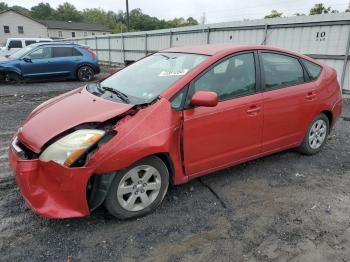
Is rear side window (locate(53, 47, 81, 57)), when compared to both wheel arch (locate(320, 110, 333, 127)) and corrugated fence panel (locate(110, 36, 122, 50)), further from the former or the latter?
wheel arch (locate(320, 110, 333, 127))

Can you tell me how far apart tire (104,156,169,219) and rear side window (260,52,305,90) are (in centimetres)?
178

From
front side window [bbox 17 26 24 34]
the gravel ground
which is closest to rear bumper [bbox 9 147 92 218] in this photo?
the gravel ground

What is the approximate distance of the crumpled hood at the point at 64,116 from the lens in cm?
301

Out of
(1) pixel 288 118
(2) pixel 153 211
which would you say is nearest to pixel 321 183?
(1) pixel 288 118

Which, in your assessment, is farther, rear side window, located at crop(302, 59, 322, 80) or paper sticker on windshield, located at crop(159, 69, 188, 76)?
rear side window, located at crop(302, 59, 322, 80)

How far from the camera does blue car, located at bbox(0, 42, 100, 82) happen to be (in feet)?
42.3

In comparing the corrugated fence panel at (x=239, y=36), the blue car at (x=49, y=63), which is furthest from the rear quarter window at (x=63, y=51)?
the corrugated fence panel at (x=239, y=36)

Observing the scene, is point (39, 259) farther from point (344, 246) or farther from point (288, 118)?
point (288, 118)

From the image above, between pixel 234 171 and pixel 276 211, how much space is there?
1020mm

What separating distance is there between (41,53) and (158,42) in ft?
22.6

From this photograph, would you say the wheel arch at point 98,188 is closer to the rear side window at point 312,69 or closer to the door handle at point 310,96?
the door handle at point 310,96

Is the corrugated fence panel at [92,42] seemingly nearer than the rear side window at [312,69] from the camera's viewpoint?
No

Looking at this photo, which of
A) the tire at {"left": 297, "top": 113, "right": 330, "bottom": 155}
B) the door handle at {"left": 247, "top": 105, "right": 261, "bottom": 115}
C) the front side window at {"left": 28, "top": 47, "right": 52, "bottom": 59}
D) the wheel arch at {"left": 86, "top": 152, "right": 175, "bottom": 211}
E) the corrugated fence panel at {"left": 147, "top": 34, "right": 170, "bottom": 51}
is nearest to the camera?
the wheel arch at {"left": 86, "top": 152, "right": 175, "bottom": 211}

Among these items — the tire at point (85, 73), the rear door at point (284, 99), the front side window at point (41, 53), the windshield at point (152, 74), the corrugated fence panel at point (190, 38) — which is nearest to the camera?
the windshield at point (152, 74)
